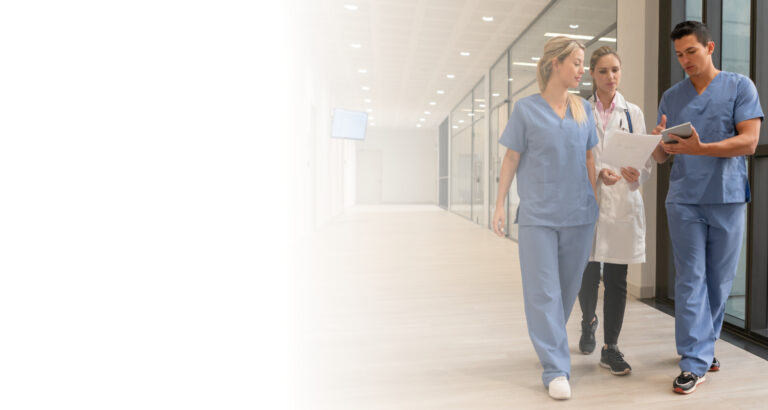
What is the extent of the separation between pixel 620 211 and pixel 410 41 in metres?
5.35

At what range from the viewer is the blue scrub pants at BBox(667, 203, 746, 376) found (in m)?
1.89

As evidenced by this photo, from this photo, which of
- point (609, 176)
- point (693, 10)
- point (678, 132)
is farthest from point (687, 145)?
point (693, 10)

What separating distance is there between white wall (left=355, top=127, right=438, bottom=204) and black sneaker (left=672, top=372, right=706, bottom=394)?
57.1ft

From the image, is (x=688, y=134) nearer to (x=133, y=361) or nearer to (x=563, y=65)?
(x=563, y=65)

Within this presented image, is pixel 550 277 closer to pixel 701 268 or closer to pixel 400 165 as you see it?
pixel 701 268

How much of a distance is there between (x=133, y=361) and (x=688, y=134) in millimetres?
1968

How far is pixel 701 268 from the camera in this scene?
1.92m

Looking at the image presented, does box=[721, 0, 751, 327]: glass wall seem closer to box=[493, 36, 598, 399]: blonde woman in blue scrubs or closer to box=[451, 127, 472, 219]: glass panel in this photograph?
box=[493, 36, 598, 399]: blonde woman in blue scrubs

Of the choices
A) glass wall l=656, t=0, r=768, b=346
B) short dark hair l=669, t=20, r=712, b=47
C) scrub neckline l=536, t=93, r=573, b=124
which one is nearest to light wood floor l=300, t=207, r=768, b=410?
glass wall l=656, t=0, r=768, b=346

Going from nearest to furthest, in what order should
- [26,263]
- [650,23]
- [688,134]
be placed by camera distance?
1. [26,263]
2. [688,134]
3. [650,23]

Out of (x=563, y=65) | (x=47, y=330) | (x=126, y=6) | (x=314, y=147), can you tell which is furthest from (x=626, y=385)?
(x=314, y=147)

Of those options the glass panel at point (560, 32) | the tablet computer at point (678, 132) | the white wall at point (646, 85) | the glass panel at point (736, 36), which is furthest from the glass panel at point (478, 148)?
the tablet computer at point (678, 132)

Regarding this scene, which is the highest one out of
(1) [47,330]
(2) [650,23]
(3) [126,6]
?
(2) [650,23]

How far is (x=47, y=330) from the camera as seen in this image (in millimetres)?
939
